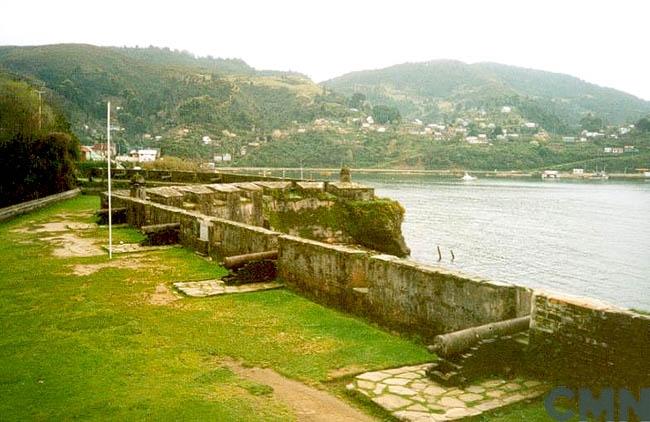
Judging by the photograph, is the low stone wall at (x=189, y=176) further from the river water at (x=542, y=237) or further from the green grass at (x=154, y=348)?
the green grass at (x=154, y=348)

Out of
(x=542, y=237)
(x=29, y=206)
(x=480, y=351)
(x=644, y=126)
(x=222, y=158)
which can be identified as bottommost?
(x=542, y=237)

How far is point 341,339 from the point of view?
661 cm

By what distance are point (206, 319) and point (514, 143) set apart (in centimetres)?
16591

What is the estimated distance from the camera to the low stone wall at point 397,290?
5.90m

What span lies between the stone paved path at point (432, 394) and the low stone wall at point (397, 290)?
91 centimetres

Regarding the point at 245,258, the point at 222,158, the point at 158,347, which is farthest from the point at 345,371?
the point at 222,158

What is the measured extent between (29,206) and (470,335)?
75.4 feet

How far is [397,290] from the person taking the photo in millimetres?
7074

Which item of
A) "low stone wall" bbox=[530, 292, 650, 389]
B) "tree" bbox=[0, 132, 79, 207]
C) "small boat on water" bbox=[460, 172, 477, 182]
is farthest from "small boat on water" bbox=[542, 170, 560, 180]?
"low stone wall" bbox=[530, 292, 650, 389]

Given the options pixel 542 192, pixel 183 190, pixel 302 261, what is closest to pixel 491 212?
pixel 542 192

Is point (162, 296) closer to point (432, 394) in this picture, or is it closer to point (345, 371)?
point (345, 371)

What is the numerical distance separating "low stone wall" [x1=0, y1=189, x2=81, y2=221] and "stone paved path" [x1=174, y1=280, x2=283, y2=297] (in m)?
13.8

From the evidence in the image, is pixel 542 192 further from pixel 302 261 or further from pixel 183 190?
pixel 302 261

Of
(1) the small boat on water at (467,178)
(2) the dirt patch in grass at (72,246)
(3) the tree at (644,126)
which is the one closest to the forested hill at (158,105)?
(1) the small boat on water at (467,178)
